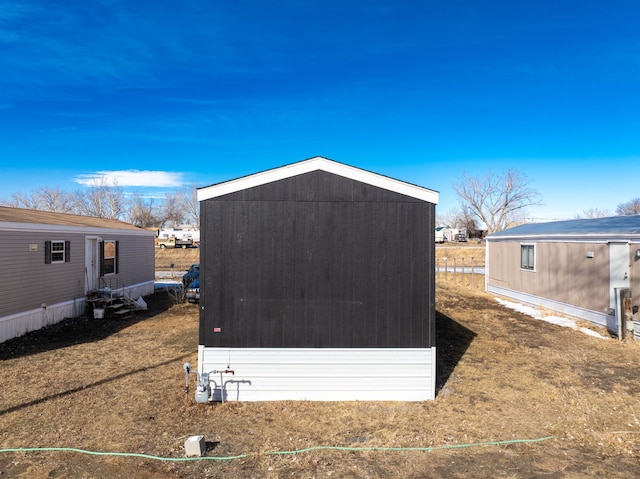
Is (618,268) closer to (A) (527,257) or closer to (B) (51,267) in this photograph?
(A) (527,257)

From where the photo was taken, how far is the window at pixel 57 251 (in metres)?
10.3

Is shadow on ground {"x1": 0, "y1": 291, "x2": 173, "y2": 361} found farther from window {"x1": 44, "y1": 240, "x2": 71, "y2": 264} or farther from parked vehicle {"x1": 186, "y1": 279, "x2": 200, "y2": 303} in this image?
window {"x1": 44, "y1": 240, "x2": 71, "y2": 264}

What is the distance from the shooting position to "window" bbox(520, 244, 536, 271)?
540 inches

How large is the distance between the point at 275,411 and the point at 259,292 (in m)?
1.66

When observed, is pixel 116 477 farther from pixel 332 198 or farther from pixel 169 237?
pixel 169 237

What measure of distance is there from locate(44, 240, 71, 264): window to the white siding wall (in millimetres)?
7171

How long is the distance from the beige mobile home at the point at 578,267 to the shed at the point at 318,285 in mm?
6705

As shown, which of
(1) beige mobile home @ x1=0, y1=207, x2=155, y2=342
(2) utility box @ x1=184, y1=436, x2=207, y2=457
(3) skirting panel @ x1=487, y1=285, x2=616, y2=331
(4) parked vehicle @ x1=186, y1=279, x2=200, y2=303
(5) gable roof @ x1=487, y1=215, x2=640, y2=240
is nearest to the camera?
(2) utility box @ x1=184, y1=436, x2=207, y2=457

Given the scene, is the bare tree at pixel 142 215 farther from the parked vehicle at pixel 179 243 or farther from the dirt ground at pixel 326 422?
the dirt ground at pixel 326 422

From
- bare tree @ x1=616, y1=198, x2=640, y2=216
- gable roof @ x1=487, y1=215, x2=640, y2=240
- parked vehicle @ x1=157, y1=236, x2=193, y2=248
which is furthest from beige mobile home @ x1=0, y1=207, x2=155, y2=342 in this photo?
bare tree @ x1=616, y1=198, x2=640, y2=216

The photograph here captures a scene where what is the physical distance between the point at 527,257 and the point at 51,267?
49.4 feet

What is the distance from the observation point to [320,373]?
5777 millimetres

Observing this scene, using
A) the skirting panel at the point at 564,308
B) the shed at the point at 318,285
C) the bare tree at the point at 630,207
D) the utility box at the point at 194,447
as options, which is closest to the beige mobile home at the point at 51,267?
the shed at the point at 318,285

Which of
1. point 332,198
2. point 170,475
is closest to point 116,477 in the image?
point 170,475
